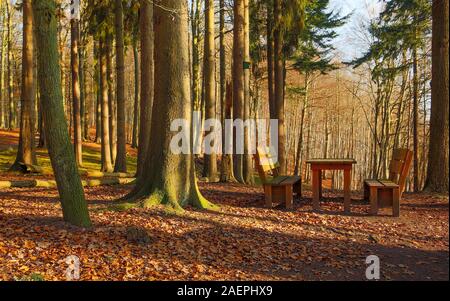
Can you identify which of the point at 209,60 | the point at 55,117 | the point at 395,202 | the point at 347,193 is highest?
the point at 209,60

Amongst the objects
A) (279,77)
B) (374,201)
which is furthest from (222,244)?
(279,77)

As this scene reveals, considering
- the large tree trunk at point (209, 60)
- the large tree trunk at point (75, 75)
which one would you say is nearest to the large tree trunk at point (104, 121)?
the large tree trunk at point (75, 75)

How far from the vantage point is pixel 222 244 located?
18.4ft

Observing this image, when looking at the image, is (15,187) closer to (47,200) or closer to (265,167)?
(47,200)

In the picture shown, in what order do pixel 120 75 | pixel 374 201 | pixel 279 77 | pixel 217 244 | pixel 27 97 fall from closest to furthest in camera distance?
pixel 217 244 < pixel 374 201 < pixel 120 75 < pixel 27 97 < pixel 279 77

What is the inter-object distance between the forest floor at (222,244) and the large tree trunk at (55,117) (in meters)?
0.33

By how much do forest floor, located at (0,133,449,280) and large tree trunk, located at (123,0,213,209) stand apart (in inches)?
19.5

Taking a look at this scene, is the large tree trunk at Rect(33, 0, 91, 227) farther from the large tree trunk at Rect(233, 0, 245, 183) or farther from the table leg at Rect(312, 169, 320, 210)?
the large tree trunk at Rect(233, 0, 245, 183)

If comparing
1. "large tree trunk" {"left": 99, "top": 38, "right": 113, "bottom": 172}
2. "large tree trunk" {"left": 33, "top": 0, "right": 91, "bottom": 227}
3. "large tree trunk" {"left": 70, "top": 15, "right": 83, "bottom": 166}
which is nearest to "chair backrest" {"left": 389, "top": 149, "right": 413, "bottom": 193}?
"large tree trunk" {"left": 33, "top": 0, "right": 91, "bottom": 227}

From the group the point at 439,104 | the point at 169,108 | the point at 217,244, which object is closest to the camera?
the point at 217,244

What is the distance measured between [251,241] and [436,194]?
6.02m

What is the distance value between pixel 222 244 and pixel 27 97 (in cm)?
1142

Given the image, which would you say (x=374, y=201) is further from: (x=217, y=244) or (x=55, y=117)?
(x=55, y=117)
